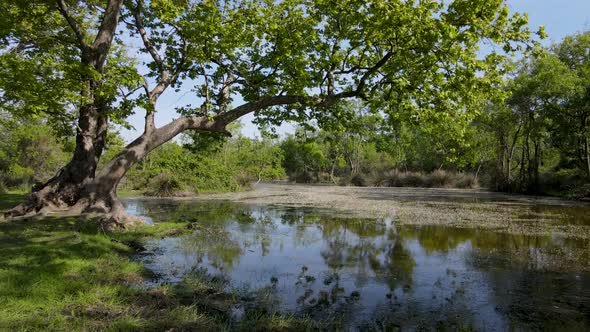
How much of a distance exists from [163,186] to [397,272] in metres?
21.5

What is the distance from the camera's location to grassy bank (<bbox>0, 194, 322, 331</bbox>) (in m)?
4.38

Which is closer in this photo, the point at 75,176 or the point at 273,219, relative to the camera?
the point at 75,176

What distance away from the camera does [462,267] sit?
26.6 ft

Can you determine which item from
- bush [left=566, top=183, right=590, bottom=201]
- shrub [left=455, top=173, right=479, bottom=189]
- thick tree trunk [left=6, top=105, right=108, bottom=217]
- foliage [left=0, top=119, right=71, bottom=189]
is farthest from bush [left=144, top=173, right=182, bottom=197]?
shrub [left=455, top=173, right=479, bottom=189]

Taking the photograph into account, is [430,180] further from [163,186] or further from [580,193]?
[163,186]

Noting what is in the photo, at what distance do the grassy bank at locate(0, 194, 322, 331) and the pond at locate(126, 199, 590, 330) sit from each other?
43cm

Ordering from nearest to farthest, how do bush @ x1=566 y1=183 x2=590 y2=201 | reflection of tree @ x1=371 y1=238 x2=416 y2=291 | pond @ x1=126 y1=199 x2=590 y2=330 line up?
pond @ x1=126 y1=199 x2=590 y2=330
reflection of tree @ x1=371 y1=238 x2=416 y2=291
bush @ x1=566 y1=183 x2=590 y2=201

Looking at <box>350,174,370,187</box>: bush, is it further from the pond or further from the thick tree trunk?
the thick tree trunk

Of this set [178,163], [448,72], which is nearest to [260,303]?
[448,72]

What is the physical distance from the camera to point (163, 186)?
26234 mm

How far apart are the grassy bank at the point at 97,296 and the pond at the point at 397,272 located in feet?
1.42

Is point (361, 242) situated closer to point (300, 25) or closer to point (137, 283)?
point (137, 283)

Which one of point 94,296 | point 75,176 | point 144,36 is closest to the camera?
point 94,296

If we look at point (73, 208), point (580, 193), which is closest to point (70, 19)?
point (73, 208)
